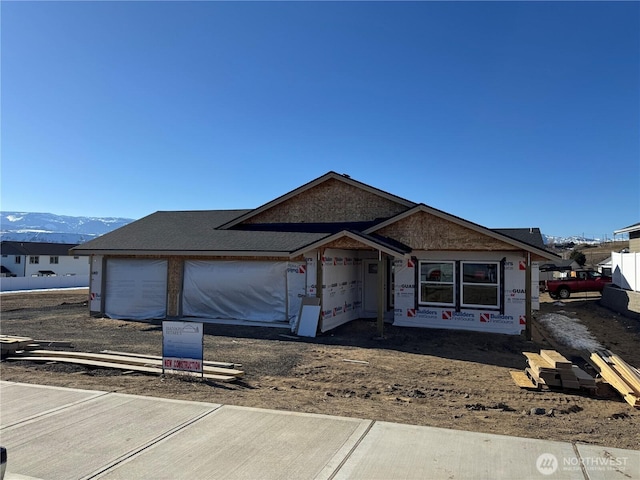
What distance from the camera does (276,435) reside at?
5461 millimetres

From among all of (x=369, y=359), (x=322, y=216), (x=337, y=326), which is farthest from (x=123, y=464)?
(x=322, y=216)

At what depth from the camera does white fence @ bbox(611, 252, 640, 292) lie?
2198cm

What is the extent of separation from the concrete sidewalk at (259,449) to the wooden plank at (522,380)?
3.09 m

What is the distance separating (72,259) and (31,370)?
56395 millimetres

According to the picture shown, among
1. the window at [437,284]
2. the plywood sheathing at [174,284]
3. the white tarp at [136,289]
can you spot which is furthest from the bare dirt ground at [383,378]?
the white tarp at [136,289]

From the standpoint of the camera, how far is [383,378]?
887cm

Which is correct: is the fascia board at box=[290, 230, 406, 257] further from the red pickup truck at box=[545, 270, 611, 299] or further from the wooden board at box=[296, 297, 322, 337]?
→ the red pickup truck at box=[545, 270, 611, 299]

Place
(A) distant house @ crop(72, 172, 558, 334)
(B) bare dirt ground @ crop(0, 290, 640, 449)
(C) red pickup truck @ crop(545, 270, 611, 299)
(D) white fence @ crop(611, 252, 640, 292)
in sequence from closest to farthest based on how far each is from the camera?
1. (B) bare dirt ground @ crop(0, 290, 640, 449)
2. (A) distant house @ crop(72, 172, 558, 334)
3. (D) white fence @ crop(611, 252, 640, 292)
4. (C) red pickup truck @ crop(545, 270, 611, 299)

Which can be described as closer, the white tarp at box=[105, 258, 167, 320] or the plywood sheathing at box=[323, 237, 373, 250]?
the plywood sheathing at box=[323, 237, 373, 250]

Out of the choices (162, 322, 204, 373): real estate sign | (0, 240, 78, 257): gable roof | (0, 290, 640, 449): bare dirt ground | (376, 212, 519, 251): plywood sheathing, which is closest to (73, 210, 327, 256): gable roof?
(376, 212, 519, 251): plywood sheathing

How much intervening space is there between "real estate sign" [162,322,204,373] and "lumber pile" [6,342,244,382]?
32cm

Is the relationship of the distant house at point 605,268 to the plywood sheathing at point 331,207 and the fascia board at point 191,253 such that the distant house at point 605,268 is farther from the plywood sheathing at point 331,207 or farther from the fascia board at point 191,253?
the fascia board at point 191,253
